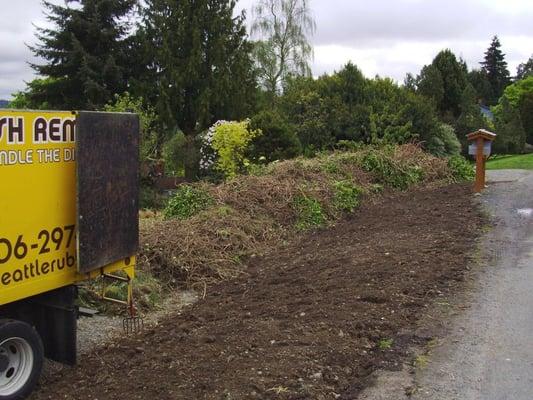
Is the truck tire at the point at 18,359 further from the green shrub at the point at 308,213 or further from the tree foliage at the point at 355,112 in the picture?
the tree foliage at the point at 355,112

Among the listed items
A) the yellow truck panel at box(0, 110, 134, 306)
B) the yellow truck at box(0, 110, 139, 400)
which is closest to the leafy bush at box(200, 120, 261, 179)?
the yellow truck at box(0, 110, 139, 400)

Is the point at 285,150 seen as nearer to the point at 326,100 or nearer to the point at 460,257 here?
the point at 326,100

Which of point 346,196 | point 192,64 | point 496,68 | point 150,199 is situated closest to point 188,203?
point 346,196

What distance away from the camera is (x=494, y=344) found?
5145 millimetres

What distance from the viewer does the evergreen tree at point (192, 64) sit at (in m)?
33.0

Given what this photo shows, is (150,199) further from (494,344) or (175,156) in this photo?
(494,344)

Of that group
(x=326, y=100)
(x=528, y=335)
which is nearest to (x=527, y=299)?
(x=528, y=335)

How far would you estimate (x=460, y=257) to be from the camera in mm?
8055

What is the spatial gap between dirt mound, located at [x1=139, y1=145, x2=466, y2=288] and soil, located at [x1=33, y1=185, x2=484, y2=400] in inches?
21.6

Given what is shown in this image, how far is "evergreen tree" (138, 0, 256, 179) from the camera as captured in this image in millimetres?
32969

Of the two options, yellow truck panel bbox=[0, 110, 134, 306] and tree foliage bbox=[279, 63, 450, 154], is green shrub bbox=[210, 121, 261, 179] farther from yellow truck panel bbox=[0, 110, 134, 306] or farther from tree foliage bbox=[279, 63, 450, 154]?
yellow truck panel bbox=[0, 110, 134, 306]

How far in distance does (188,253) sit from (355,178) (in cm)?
699

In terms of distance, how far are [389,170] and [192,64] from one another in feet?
64.0

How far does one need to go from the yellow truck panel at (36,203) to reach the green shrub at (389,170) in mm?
11410
